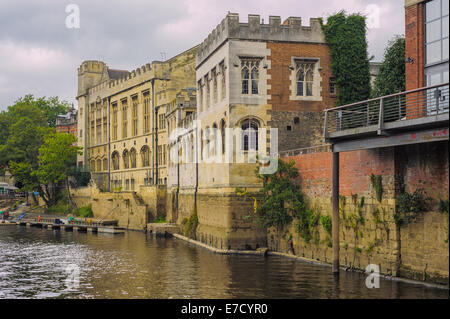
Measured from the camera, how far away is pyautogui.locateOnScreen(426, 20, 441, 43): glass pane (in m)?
23.3

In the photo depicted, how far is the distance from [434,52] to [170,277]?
14.7 m

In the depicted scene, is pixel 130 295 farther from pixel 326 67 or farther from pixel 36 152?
pixel 36 152

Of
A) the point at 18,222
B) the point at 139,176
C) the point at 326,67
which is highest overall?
the point at 326,67

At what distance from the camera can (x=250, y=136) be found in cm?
3556

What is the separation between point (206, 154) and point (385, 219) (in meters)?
19.8

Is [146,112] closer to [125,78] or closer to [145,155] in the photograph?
[145,155]

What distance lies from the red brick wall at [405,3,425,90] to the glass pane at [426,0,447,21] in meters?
0.25

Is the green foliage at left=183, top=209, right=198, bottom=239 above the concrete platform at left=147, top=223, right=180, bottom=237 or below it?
above

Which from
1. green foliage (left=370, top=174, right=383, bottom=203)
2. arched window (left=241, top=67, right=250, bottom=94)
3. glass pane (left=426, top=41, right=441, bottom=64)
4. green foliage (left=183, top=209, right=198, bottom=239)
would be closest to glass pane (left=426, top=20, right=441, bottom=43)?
glass pane (left=426, top=41, right=441, bottom=64)

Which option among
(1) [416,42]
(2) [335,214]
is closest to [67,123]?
(2) [335,214]

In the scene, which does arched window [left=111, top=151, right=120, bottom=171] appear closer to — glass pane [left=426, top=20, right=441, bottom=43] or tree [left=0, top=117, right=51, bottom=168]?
tree [left=0, top=117, right=51, bottom=168]

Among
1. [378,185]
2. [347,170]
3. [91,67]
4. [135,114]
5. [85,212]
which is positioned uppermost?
[91,67]

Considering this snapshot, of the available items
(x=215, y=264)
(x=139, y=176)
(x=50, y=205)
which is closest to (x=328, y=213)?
(x=215, y=264)

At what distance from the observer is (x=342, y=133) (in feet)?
75.7
